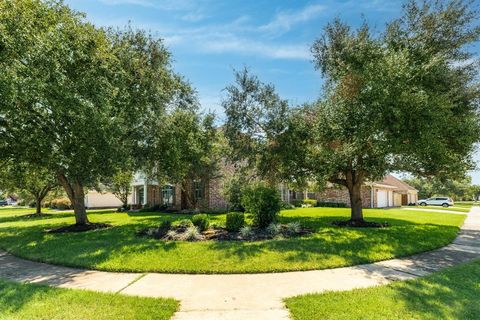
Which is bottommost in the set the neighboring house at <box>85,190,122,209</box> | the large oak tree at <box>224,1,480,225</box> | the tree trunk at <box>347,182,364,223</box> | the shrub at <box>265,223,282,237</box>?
the neighboring house at <box>85,190,122,209</box>

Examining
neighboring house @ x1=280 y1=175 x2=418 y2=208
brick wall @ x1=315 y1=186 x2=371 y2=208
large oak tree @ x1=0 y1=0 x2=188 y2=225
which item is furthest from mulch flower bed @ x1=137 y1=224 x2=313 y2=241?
brick wall @ x1=315 y1=186 x2=371 y2=208

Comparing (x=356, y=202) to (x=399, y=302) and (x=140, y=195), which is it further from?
(x=140, y=195)

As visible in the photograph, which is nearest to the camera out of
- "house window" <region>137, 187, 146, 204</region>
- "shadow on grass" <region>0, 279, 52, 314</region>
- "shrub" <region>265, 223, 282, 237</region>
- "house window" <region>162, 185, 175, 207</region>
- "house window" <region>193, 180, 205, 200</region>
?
"shadow on grass" <region>0, 279, 52, 314</region>

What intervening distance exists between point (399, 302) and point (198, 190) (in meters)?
23.2

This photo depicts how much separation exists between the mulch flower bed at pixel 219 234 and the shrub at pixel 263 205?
0.47 meters

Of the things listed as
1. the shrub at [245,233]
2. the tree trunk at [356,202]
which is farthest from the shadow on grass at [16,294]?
the tree trunk at [356,202]

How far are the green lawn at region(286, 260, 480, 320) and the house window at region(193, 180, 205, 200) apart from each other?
856 inches

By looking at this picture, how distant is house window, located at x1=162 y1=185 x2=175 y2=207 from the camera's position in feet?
100

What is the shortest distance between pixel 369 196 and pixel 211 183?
52.8 feet

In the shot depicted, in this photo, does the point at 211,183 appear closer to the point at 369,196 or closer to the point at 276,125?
the point at 276,125

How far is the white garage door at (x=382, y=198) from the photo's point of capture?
113 feet

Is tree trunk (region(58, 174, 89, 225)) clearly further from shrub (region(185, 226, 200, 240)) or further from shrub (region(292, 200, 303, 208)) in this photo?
shrub (region(292, 200, 303, 208))

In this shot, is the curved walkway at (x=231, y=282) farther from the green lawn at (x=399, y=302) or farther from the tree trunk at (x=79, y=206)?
the tree trunk at (x=79, y=206)

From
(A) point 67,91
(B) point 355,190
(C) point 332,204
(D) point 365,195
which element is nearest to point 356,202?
(B) point 355,190
